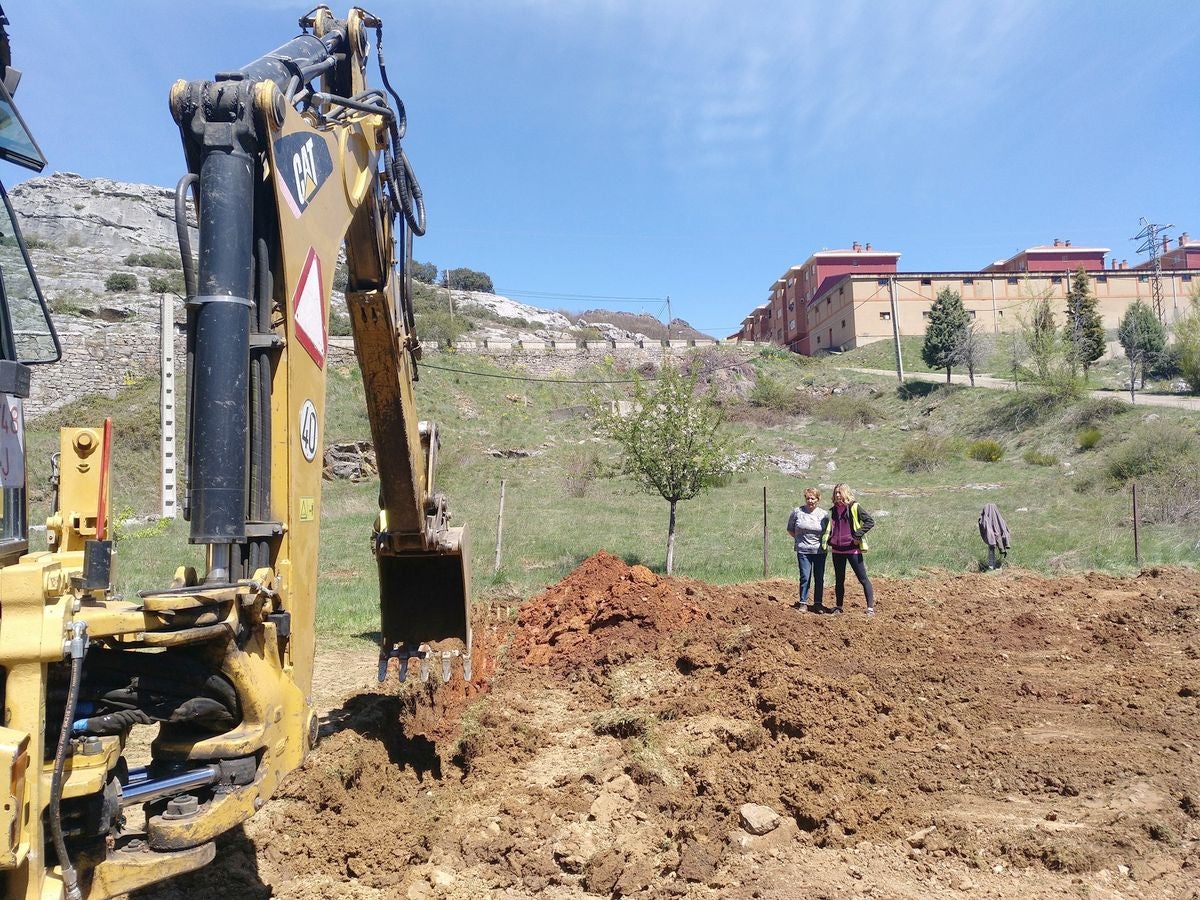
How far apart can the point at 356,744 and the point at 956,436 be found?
31663 millimetres

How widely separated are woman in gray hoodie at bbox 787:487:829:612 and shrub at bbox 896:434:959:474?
20.6m

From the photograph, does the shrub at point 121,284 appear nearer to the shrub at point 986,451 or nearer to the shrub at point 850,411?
the shrub at point 850,411

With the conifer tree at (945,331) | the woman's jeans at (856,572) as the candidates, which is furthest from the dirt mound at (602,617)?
the conifer tree at (945,331)

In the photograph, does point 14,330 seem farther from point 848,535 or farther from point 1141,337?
point 1141,337

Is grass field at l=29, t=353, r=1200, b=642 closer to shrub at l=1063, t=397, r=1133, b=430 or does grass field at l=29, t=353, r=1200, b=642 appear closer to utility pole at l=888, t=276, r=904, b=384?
shrub at l=1063, t=397, r=1133, b=430

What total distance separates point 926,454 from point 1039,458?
375cm

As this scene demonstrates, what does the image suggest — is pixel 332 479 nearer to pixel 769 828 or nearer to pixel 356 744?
pixel 356 744

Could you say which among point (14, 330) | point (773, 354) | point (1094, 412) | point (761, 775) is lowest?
point (761, 775)

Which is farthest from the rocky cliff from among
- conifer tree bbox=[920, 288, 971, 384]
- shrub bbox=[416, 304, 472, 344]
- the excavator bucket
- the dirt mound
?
conifer tree bbox=[920, 288, 971, 384]

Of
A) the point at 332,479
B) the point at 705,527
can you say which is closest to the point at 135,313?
the point at 332,479

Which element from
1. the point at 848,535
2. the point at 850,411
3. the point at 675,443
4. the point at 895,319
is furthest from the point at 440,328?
the point at 848,535

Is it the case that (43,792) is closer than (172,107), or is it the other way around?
(43,792)

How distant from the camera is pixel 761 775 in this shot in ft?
16.9

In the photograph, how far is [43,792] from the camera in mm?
2352
